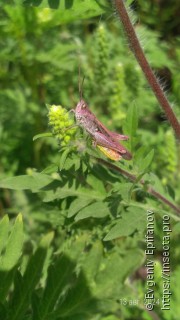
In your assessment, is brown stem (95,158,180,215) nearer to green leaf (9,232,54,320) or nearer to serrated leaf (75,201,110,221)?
serrated leaf (75,201,110,221)

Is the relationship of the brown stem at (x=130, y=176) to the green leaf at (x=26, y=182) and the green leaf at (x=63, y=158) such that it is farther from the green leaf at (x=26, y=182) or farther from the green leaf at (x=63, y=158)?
the green leaf at (x=26, y=182)

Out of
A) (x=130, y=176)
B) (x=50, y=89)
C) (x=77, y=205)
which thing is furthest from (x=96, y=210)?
(x=50, y=89)

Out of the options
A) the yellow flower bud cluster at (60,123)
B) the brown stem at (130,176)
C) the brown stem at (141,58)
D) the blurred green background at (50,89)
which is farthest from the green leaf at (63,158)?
the blurred green background at (50,89)

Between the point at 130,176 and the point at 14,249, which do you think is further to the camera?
the point at 130,176

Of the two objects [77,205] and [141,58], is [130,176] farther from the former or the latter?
[141,58]

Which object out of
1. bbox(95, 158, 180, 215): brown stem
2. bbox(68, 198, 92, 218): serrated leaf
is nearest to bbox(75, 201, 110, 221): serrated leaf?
bbox(68, 198, 92, 218): serrated leaf

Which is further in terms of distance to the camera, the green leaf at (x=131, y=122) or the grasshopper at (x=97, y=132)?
the green leaf at (x=131, y=122)
